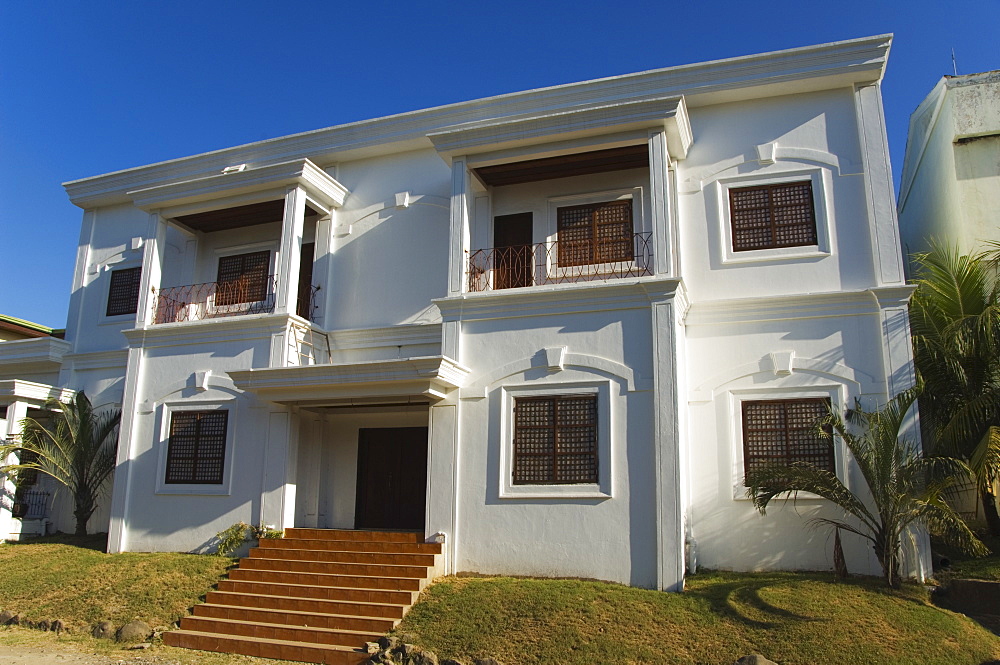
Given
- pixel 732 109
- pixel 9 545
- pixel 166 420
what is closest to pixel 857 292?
pixel 732 109

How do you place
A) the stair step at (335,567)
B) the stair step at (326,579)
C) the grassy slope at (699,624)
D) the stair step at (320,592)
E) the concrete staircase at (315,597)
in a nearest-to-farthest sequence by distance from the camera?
1. the grassy slope at (699,624)
2. the concrete staircase at (315,597)
3. the stair step at (320,592)
4. the stair step at (326,579)
5. the stair step at (335,567)

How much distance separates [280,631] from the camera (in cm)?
1048

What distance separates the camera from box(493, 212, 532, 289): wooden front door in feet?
44.5

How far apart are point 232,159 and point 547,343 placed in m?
8.20

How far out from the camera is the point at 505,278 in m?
13.6

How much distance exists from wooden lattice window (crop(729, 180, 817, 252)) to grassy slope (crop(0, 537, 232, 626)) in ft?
31.2

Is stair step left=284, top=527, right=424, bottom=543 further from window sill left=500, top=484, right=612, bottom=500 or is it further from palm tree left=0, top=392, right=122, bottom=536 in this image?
palm tree left=0, top=392, right=122, bottom=536

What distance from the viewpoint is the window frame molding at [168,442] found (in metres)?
13.8

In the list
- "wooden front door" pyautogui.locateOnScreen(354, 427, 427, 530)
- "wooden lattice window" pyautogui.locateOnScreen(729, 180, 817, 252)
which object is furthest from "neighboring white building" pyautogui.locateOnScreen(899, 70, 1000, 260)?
"wooden front door" pyautogui.locateOnScreen(354, 427, 427, 530)

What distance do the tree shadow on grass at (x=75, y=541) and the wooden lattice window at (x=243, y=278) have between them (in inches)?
185

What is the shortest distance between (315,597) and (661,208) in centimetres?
724

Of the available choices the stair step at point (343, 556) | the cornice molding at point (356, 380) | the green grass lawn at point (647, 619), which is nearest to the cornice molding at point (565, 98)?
the cornice molding at point (356, 380)

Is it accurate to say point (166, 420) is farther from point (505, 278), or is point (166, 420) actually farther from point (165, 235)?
point (505, 278)

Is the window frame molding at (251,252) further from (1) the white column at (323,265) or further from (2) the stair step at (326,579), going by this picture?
(2) the stair step at (326,579)
